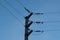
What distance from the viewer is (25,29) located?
11.8 m

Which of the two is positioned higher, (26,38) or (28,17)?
(28,17)

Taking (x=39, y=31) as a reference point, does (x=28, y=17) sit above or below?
above

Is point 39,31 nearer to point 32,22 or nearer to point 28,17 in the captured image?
point 32,22

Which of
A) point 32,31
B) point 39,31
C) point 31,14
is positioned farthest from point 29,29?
point 31,14

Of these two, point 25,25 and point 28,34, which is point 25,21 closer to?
point 25,25

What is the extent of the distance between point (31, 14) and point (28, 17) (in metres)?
0.58

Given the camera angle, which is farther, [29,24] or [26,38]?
[29,24]

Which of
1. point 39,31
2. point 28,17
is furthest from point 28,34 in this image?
point 28,17

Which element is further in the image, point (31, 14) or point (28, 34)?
point (31, 14)

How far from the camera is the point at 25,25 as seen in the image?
11836 millimetres

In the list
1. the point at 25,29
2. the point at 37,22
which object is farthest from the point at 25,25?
the point at 37,22

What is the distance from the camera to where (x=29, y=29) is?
11.7m

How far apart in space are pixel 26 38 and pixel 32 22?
2.04 m

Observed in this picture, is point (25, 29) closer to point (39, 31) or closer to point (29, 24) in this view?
point (29, 24)
